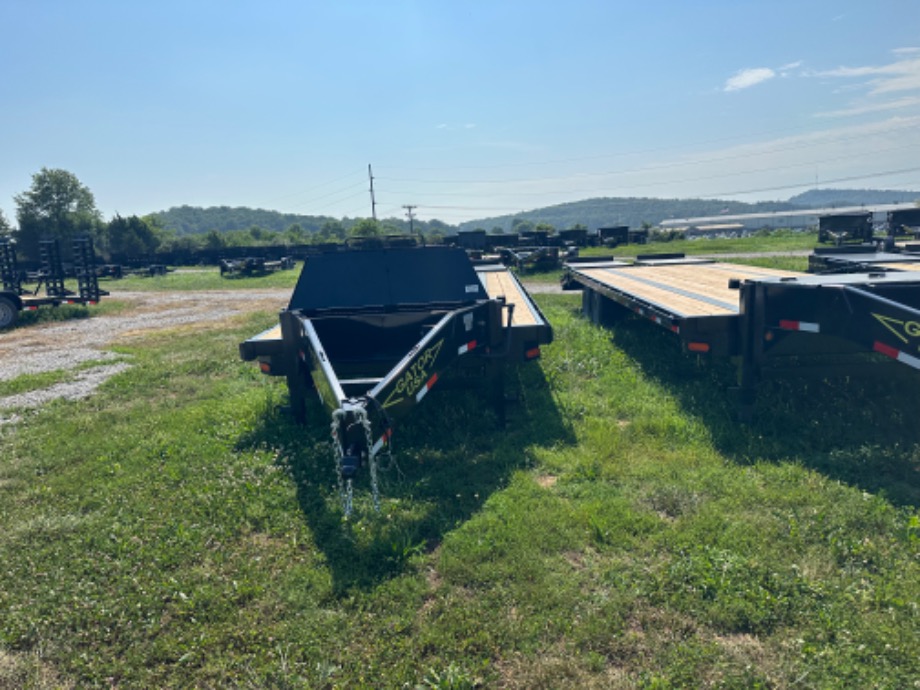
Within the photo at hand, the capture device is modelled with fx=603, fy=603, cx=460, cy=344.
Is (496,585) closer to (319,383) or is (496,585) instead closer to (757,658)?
(757,658)

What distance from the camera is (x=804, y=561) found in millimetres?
3363

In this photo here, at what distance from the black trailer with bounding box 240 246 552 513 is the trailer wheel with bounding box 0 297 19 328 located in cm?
1250

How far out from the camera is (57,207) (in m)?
74.9

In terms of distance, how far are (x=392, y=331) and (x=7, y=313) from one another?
47.0 ft

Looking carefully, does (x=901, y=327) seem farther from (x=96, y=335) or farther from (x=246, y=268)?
(x=246, y=268)

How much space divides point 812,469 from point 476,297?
334 centimetres

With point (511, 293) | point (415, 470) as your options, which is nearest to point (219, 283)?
point (511, 293)

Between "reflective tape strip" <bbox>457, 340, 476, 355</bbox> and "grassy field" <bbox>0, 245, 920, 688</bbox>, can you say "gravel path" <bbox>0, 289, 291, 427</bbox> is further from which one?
"reflective tape strip" <bbox>457, 340, 476, 355</bbox>

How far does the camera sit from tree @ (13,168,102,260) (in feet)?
234

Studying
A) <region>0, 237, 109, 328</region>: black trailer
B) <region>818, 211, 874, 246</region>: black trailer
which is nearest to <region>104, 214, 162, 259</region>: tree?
<region>0, 237, 109, 328</region>: black trailer

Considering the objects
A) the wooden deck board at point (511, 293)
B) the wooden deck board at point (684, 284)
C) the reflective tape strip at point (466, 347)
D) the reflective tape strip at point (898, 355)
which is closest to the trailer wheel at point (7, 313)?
the wooden deck board at point (511, 293)

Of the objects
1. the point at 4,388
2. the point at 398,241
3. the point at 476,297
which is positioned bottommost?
the point at 4,388

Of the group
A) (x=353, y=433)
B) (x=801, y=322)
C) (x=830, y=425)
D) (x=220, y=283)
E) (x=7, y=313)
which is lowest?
(x=830, y=425)

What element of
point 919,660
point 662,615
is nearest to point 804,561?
point 919,660
